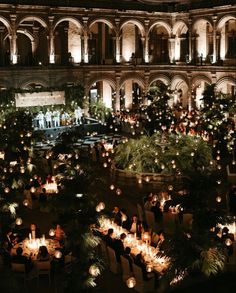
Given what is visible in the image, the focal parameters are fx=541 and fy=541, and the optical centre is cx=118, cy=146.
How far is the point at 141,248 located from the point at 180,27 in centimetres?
3320

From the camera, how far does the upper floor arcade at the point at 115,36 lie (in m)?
40.8

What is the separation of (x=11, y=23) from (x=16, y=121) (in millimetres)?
11275

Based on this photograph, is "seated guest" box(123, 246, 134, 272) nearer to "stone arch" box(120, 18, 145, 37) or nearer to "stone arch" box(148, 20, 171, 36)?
"stone arch" box(120, 18, 145, 37)

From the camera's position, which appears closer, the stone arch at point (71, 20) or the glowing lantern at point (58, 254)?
the glowing lantern at point (58, 254)

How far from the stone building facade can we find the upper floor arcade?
72mm

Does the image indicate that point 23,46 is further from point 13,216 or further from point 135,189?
point 13,216

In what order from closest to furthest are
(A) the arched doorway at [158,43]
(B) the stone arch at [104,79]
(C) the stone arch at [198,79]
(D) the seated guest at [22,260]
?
1. (D) the seated guest at [22,260]
2. (C) the stone arch at [198,79]
3. (B) the stone arch at [104,79]
4. (A) the arched doorway at [158,43]

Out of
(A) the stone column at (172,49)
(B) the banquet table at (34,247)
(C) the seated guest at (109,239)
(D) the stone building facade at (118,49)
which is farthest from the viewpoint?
(A) the stone column at (172,49)

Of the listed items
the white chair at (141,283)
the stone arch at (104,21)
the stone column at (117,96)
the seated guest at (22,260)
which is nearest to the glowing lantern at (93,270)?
the white chair at (141,283)

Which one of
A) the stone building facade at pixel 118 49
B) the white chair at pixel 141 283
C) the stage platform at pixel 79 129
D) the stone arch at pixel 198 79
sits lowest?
the white chair at pixel 141 283

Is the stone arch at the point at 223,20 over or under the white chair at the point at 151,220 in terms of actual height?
over

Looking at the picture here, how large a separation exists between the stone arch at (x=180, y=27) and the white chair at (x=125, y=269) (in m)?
33.1

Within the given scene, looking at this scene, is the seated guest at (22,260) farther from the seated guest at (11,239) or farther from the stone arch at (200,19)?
the stone arch at (200,19)

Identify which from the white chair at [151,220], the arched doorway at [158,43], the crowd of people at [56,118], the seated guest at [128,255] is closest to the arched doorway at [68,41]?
the crowd of people at [56,118]
